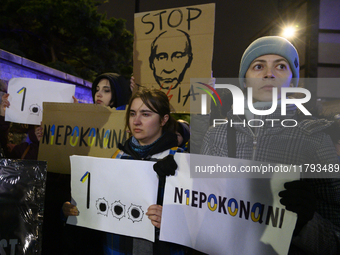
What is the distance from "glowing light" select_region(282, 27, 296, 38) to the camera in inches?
337

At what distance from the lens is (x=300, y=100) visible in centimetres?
114

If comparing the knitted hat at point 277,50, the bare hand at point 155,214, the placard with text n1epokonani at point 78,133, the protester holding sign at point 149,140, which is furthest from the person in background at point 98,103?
the knitted hat at point 277,50

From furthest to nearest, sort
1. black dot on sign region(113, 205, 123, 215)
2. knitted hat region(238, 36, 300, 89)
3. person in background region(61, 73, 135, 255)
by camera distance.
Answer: person in background region(61, 73, 135, 255)
black dot on sign region(113, 205, 123, 215)
knitted hat region(238, 36, 300, 89)

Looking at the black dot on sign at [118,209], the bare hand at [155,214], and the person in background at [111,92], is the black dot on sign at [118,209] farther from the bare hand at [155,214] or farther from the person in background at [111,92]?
the person in background at [111,92]

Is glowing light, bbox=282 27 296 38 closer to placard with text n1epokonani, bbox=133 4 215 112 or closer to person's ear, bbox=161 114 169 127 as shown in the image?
placard with text n1epokonani, bbox=133 4 215 112

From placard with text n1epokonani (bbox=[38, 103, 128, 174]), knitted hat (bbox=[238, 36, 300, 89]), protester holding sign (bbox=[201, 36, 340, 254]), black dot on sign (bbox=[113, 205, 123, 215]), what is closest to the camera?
protester holding sign (bbox=[201, 36, 340, 254])

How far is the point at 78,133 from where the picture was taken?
6.34 ft

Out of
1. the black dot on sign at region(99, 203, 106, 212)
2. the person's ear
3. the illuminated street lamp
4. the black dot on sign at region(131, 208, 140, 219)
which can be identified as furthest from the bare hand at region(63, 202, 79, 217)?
the illuminated street lamp

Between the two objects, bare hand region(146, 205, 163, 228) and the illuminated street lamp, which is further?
the illuminated street lamp

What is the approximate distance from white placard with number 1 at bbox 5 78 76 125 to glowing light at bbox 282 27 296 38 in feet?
28.6

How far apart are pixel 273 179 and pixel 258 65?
611 mm

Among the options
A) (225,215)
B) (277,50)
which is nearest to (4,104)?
(225,215)

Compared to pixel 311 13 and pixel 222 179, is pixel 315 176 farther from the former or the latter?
pixel 311 13

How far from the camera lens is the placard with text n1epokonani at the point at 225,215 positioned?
0.98 m
